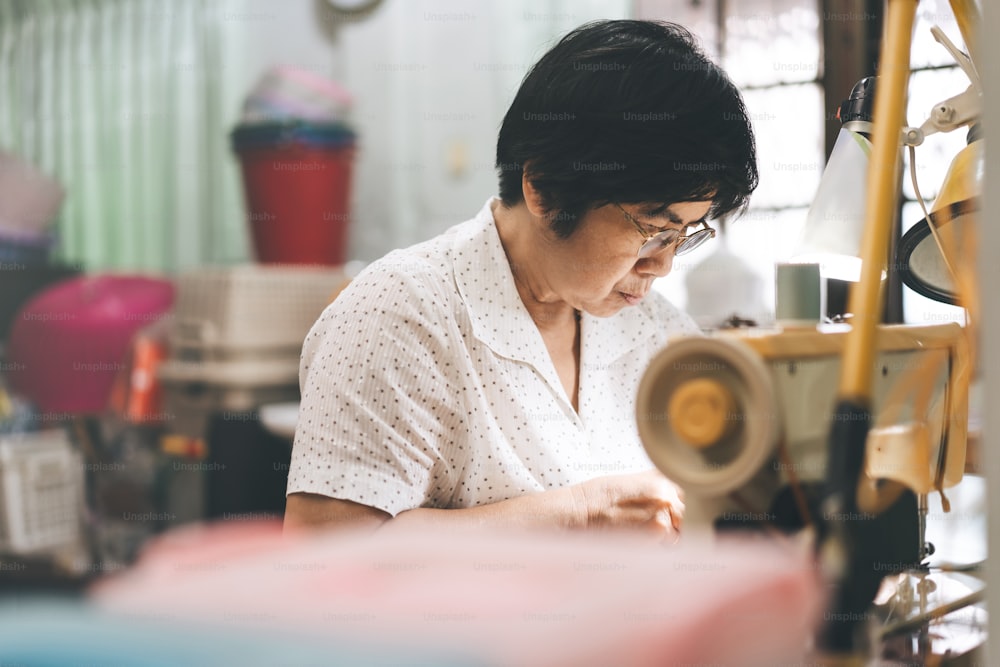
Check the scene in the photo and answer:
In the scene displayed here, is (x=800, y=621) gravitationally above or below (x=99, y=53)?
below

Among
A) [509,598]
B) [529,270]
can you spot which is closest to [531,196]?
[529,270]

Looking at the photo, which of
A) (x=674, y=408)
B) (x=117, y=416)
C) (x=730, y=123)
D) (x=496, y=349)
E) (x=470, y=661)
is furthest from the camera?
(x=117, y=416)

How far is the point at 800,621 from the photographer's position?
1.21ft

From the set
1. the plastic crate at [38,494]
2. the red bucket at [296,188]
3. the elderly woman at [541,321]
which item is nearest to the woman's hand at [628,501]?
the elderly woman at [541,321]

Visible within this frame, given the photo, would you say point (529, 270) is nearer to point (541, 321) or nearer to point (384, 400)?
point (541, 321)

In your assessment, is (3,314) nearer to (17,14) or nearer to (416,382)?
(17,14)

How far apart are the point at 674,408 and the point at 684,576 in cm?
10

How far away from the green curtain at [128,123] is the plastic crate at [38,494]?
0.36 m

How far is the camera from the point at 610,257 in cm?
97

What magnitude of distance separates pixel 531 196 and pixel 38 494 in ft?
4.01

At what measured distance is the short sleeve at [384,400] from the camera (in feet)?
2.99

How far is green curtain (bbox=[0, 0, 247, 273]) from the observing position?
1725 millimetres

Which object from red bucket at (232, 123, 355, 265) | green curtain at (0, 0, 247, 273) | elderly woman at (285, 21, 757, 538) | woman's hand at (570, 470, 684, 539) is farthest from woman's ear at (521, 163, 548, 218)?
red bucket at (232, 123, 355, 265)

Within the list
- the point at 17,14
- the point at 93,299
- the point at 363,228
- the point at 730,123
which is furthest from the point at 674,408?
the point at 363,228
